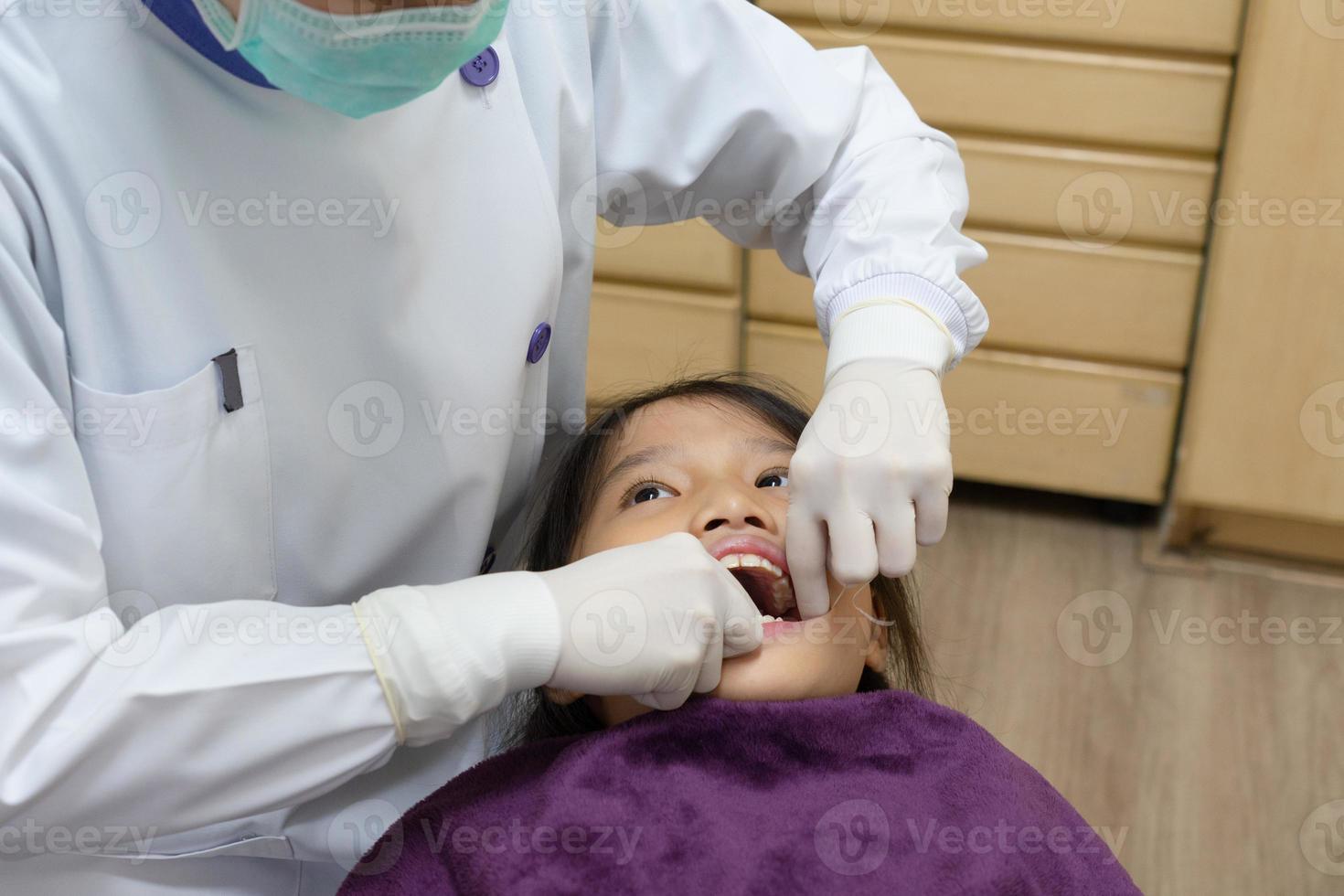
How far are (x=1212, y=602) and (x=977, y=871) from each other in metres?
1.57

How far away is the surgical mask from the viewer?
0.82 m

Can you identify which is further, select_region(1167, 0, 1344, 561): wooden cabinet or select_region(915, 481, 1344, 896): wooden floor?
select_region(1167, 0, 1344, 561): wooden cabinet

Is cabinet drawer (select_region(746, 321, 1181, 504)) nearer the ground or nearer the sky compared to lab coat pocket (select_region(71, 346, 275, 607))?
nearer the ground

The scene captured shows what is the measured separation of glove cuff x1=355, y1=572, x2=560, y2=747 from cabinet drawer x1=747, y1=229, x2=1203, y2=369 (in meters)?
1.58

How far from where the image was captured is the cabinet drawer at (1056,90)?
2.14 metres

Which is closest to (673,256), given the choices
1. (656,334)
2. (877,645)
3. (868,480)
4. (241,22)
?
(656,334)

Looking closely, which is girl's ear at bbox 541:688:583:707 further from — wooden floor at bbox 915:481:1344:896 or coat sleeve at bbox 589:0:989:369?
wooden floor at bbox 915:481:1344:896

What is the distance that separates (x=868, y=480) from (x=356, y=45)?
52 centimetres

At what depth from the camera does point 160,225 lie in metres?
0.91

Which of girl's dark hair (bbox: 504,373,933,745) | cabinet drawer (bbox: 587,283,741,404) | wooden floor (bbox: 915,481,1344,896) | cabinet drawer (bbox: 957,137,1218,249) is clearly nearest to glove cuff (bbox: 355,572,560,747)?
girl's dark hair (bbox: 504,373,933,745)

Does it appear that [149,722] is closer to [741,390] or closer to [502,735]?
[502,735]

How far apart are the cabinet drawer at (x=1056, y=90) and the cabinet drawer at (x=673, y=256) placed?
393 millimetres

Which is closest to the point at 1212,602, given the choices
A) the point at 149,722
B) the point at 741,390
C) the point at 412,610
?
the point at 741,390

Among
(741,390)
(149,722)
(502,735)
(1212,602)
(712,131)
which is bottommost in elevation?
(1212,602)
